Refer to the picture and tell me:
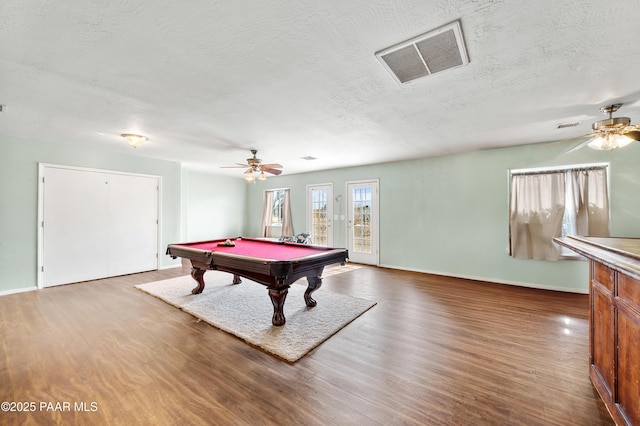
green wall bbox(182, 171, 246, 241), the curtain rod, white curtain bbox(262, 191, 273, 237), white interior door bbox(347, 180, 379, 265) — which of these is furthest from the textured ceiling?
white curtain bbox(262, 191, 273, 237)

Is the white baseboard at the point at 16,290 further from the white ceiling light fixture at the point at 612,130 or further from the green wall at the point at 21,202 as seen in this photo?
the white ceiling light fixture at the point at 612,130

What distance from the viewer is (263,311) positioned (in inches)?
125

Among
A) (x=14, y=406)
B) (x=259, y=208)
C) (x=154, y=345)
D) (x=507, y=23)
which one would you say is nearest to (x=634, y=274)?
(x=507, y=23)

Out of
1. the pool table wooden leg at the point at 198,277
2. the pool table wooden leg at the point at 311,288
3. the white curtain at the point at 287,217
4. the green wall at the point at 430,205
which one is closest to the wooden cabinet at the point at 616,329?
the pool table wooden leg at the point at 311,288

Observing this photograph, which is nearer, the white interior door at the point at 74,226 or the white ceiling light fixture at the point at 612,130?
the white ceiling light fixture at the point at 612,130

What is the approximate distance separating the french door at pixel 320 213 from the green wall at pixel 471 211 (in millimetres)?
546

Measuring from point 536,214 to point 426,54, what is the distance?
3.87m

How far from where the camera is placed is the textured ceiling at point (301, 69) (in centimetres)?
148

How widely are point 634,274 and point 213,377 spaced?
250cm

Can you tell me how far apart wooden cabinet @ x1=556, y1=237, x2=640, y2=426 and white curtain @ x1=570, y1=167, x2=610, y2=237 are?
9.34ft

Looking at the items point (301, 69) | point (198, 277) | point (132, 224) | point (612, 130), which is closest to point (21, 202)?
point (132, 224)

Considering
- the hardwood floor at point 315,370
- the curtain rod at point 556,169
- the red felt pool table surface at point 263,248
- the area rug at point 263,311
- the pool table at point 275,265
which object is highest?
the curtain rod at point 556,169

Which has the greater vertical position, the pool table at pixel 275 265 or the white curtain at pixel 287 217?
the white curtain at pixel 287 217

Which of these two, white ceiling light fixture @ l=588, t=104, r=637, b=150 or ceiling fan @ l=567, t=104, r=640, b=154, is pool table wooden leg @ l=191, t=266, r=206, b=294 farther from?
white ceiling light fixture @ l=588, t=104, r=637, b=150
